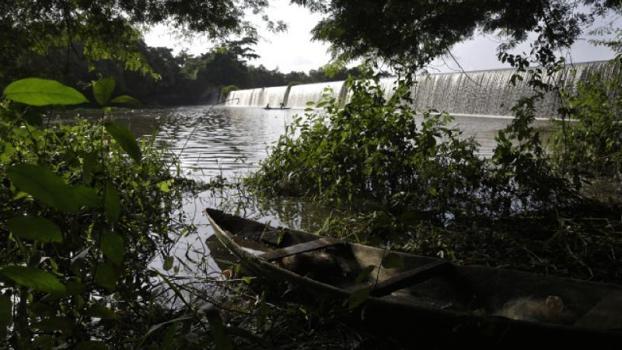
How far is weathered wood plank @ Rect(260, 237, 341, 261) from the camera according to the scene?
13.4ft

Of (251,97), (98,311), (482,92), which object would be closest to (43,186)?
(98,311)

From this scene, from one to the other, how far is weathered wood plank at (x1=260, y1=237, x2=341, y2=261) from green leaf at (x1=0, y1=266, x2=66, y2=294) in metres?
2.98

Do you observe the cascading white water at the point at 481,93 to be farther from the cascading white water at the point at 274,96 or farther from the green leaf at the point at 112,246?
the cascading white water at the point at 274,96

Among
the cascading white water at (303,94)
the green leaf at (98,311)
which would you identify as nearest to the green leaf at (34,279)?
the green leaf at (98,311)

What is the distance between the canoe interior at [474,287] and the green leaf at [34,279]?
4.29ft

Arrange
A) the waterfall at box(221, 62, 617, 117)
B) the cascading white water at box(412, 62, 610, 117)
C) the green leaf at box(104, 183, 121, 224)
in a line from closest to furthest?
the green leaf at box(104, 183, 121, 224) < the waterfall at box(221, 62, 617, 117) < the cascading white water at box(412, 62, 610, 117)

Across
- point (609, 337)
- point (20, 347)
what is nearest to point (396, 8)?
point (609, 337)

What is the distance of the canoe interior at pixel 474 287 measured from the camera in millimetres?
2922

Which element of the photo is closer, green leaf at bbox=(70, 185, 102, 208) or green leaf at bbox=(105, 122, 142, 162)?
green leaf at bbox=(70, 185, 102, 208)

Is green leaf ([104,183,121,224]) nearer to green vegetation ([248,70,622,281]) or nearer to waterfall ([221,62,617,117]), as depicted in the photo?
green vegetation ([248,70,622,281])

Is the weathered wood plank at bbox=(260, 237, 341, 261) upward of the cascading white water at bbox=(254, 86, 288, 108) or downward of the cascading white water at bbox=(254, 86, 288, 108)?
downward

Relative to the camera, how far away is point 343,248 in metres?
4.52

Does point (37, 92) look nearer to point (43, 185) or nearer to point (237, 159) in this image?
point (43, 185)

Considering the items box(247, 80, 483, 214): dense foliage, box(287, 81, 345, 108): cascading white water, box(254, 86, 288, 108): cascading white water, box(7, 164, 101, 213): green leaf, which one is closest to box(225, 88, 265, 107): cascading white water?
box(254, 86, 288, 108): cascading white water
